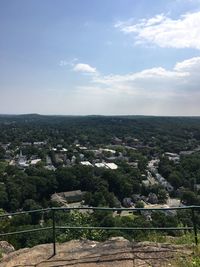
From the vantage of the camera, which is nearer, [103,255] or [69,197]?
[103,255]

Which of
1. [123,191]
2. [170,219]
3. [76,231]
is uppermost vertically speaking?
[76,231]

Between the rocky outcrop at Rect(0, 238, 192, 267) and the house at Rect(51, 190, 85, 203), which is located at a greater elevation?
the rocky outcrop at Rect(0, 238, 192, 267)

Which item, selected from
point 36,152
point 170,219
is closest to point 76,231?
point 170,219

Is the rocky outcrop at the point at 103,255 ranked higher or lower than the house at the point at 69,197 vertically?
higher

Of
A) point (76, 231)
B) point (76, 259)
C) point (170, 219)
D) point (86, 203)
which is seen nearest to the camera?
point (76, 259)

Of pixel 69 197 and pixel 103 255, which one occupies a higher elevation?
pixel 103 255

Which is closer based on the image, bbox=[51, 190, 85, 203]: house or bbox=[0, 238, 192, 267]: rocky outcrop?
bbox=[0, 238, 192, 267]: rocky outcrop

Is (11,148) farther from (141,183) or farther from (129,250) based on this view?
(129,250)

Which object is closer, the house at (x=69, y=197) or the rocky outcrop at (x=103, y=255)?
the rocky outcrop at (x=103, y=255)
